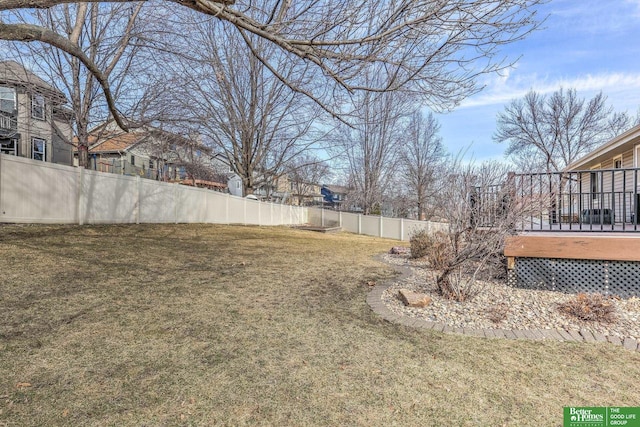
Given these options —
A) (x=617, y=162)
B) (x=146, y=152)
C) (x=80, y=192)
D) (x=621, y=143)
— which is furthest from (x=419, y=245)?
(x=146, y=152)

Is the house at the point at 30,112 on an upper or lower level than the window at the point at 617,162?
upper

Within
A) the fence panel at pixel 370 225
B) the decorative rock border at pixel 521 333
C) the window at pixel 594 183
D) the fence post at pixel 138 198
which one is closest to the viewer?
the decorative rock border at pixel 521 333

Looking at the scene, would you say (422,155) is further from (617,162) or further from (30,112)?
(30,112)

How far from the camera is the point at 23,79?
27.2 ft

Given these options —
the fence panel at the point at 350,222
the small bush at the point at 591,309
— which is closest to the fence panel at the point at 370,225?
the fence panel at the point at 350,222

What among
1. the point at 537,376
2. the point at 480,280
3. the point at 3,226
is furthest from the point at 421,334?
the point at 3,226

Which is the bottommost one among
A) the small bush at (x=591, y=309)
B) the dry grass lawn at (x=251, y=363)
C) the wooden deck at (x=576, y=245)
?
the dry grass lawn at (x=251, y=363)

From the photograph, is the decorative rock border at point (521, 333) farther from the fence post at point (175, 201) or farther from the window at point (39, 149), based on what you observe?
the window at point (39, 149)

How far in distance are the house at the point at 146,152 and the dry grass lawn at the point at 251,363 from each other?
268 inches

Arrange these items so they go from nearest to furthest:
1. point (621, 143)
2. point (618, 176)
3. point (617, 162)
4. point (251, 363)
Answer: point (251, 363)
point (621, 143)
point (618, 176)
point (617, 162)

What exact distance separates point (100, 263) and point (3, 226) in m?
3.92

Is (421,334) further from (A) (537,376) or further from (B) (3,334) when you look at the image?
(B) (3,334)

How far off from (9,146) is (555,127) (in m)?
35.9

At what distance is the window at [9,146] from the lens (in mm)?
16156
